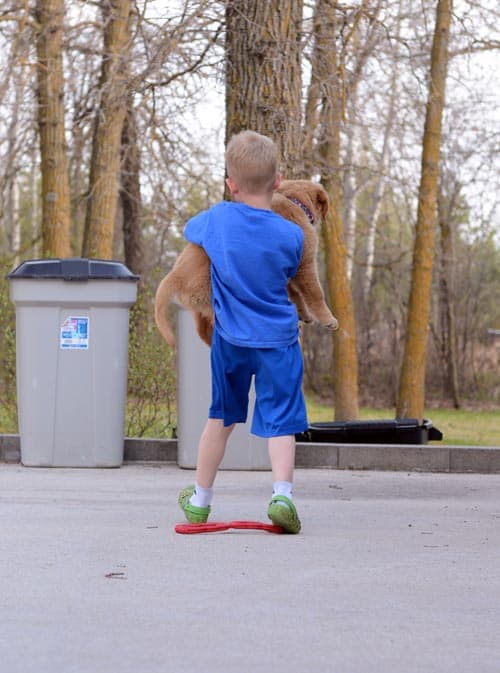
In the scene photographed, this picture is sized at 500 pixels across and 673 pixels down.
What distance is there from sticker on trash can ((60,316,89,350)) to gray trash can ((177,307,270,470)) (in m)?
0.62

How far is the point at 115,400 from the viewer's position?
28.9ft

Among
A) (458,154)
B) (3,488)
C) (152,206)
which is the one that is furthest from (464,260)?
(3,488)

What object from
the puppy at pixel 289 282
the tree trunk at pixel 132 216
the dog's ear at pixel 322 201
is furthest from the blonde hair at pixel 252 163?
the tree trunk at pixel 132 216

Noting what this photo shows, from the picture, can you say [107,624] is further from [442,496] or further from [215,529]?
[442,496]

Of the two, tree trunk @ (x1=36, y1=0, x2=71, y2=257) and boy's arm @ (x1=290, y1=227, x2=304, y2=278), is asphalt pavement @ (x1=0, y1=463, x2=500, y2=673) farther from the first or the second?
tree trunk @ (x1=36, y1=0, x2=71, y2=257)

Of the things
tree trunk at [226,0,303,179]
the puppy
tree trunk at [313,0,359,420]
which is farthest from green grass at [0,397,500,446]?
the puppy

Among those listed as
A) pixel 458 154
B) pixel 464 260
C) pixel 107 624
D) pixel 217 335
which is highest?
pixel 458 154

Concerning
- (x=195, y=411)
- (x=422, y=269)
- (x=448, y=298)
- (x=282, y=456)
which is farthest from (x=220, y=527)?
(x=448, y=298)

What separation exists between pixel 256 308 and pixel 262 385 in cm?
36

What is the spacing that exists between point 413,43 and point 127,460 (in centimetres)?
721

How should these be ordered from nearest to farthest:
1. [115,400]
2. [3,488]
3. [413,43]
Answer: [3,488] → [115,400] → [413,43]

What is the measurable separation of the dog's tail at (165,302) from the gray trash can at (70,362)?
2.55 m

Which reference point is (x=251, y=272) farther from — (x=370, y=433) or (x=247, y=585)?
(x=370, y=433)

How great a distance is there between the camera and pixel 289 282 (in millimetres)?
6168
